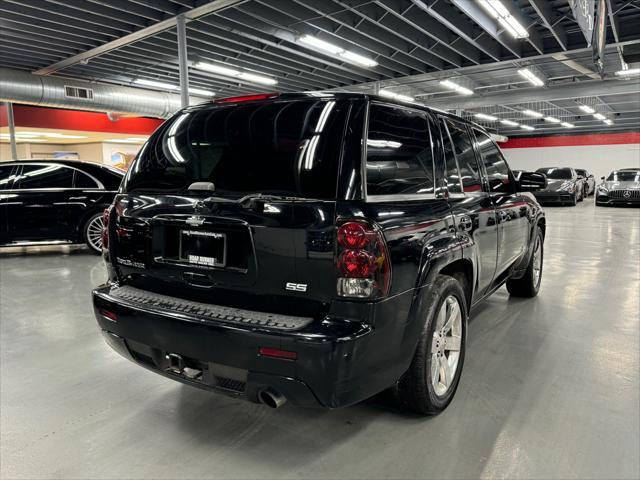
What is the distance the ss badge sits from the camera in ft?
6.00

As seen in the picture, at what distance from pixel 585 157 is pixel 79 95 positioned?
1160 inches

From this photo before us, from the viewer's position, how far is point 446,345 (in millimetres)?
2482

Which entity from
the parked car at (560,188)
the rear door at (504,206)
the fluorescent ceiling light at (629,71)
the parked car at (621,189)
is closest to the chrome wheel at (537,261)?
the rear door at (504,206)

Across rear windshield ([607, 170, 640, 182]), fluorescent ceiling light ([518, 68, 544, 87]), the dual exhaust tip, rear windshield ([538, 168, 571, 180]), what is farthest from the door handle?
rear windshield ([607, 170, 640, 182])

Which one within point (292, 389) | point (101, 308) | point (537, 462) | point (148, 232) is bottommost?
point (537, 462)

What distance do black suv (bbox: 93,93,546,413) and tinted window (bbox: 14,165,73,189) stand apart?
499cm

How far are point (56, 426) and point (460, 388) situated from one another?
2164 millimetres

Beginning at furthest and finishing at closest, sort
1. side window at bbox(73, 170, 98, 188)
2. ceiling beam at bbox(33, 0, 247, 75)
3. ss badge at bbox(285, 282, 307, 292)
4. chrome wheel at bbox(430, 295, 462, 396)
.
A: 1. ceiling beam at bbox(33, 0, 247, 75)
2. side window at bbox(73, 170, 98, 188)
3. chrome wheel at bbox(430, 295, 462, 396)
4. ss badge at bbox(285, 282, 307, 292)

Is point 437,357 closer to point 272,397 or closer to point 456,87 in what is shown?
point 272,397

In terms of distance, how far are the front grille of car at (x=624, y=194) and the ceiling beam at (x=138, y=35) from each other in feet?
45.6

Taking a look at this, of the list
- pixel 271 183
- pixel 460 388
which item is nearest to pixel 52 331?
pixel 271 183

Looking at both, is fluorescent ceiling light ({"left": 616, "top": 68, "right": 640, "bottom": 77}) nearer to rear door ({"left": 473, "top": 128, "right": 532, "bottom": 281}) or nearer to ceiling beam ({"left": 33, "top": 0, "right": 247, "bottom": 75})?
ceiling beam ({"left": 33, "top": 0, "right": 247, "bottom": 75})

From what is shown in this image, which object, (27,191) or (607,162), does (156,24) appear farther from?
(607,162)

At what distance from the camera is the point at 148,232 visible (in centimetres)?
221
